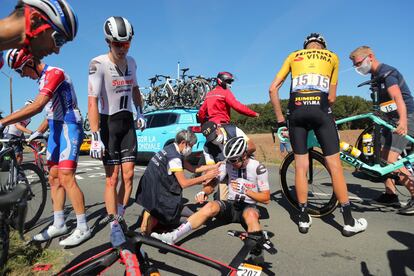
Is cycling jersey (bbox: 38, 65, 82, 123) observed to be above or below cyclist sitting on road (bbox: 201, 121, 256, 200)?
above

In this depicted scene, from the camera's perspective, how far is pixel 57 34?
1673 mm

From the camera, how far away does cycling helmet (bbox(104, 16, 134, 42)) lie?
11.4ft

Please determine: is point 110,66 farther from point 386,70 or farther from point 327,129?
point 386,70

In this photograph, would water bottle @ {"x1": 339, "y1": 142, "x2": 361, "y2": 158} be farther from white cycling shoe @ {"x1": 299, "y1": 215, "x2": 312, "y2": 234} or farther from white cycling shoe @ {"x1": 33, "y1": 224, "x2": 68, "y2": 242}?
white cycling shoe @ {"x1": 33, "y1": 224, "x2": 68, "y2": 242}

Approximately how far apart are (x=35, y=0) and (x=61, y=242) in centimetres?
267

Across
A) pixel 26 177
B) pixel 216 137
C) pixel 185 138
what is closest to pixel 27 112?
pixel 26 177

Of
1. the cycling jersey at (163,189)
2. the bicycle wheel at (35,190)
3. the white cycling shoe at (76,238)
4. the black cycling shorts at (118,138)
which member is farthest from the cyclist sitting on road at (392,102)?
the bicycle wheel at (35,190)

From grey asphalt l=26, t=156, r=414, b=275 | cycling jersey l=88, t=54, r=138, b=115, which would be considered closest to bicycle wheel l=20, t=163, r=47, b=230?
grey asphalt l=26, t=156, r=414, b=275

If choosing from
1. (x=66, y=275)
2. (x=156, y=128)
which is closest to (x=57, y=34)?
(x=66, y=275)

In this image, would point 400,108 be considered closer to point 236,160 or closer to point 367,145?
point 367,145

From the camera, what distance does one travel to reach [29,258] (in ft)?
10.1

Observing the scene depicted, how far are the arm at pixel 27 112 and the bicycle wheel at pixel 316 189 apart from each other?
3134 mm

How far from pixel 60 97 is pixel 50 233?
1.52 metres

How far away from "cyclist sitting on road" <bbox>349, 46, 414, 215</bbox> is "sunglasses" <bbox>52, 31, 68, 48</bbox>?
4.13m
